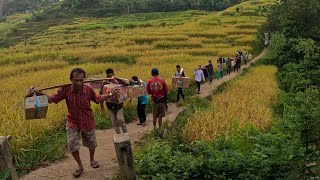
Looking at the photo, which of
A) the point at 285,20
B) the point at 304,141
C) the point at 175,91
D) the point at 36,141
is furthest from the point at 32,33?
the point at 304,141

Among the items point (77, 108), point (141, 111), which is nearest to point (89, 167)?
point (77, 108)

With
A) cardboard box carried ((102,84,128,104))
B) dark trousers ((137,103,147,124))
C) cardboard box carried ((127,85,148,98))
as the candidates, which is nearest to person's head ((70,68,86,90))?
cardboard box carried ((102,84,128,104))

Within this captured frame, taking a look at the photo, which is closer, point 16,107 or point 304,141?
point 304,141

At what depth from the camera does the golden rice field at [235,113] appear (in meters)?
7.29

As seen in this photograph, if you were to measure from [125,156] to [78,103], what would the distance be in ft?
4.67

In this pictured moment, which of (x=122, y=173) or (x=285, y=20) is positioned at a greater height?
(x=285, y=20)

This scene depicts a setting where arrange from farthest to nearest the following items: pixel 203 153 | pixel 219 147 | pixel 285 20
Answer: pixel 285 20
pixel 219 147
pixel 203 153

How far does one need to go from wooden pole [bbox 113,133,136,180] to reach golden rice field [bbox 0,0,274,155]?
273 centimetres

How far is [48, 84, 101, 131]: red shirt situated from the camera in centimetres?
553

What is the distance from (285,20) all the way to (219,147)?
20.8m

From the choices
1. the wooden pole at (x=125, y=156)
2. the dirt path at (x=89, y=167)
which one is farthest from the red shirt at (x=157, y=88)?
the wooden pole at (x=125, y=156)

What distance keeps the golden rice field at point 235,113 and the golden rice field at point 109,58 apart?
10.7 feet

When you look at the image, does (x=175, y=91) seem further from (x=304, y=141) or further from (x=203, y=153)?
(x=304, y=141)

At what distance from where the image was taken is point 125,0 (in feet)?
244
